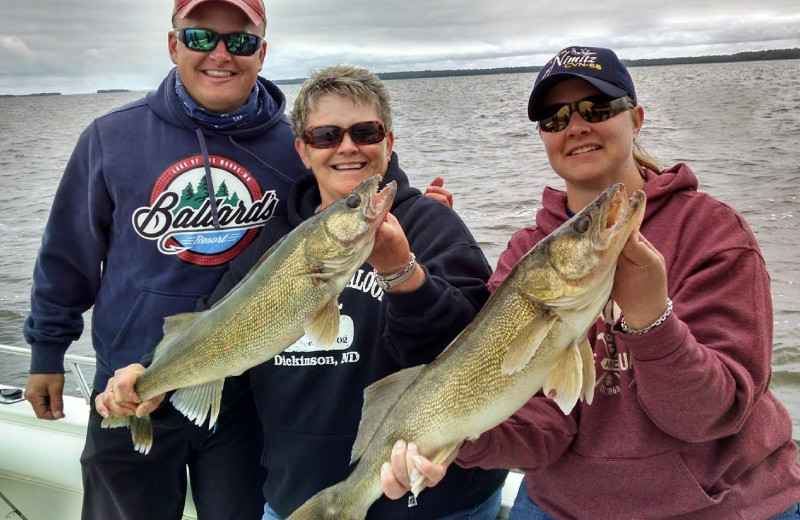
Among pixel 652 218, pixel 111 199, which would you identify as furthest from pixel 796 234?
pixel 111 199

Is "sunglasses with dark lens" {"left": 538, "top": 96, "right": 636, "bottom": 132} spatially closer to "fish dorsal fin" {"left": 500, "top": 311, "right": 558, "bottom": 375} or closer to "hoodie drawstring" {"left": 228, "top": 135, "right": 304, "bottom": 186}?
"fish dorsal fin" {"left": 500, "top": 311, "right": 558, "bottom": 375}

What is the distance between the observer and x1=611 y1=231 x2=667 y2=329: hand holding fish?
218 centimetres

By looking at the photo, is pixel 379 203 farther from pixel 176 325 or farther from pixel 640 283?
pixel 176 325

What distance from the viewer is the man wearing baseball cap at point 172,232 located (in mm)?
3918

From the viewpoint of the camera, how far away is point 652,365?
2389 mm

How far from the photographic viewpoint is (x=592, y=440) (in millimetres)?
2922

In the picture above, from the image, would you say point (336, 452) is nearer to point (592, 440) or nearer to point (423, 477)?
point (423, 477)

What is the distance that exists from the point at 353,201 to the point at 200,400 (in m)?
1.21

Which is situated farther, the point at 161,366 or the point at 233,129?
the point at 233,129

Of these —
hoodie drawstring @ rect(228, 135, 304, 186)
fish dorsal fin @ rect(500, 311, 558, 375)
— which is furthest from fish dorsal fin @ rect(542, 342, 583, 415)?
hoodie drawstring @ rect(228, 135, 304, 186)

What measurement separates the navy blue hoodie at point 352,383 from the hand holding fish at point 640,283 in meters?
0.91

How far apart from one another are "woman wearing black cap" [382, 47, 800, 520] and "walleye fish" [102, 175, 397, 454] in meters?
Result: 0.68

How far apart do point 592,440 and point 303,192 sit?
6.51ft

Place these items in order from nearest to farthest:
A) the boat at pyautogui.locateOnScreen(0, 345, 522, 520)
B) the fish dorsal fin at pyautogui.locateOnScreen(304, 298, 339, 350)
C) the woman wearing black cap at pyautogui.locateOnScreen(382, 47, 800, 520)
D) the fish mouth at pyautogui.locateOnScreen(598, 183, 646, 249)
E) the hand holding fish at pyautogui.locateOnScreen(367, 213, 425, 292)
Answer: the fish mouth at pyautogui.locateOnScreen(598, 183, 646, 249)
the woman wearing black cap at pyautogui.locateOnScreen(382, 47, 800, 520)
the hand holding fish at pyautogui.locateOnScreen(367, 213, 425, 292)
the fish dorsal fin at pyautogui.locateOnScreen(304, 298, 339, 350)
the boat at pyautogui.locateOnScreen(0, 345, 522, 520)
